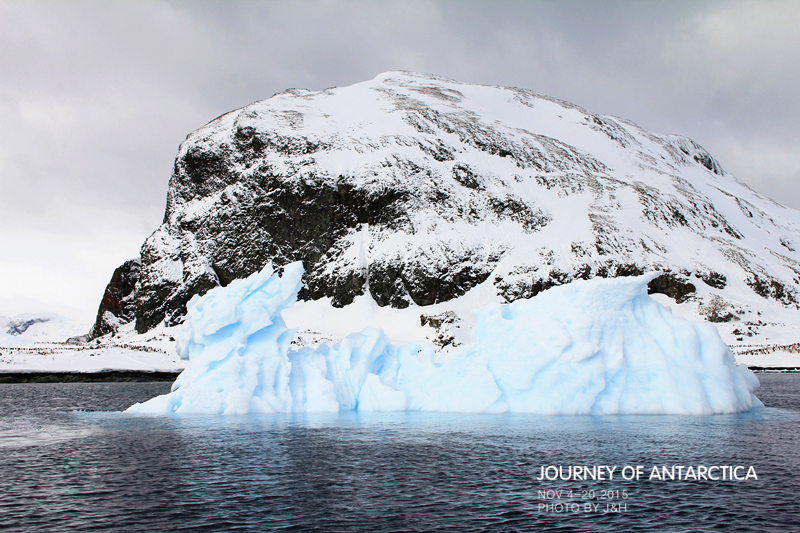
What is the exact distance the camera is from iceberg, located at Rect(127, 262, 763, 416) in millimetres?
29156

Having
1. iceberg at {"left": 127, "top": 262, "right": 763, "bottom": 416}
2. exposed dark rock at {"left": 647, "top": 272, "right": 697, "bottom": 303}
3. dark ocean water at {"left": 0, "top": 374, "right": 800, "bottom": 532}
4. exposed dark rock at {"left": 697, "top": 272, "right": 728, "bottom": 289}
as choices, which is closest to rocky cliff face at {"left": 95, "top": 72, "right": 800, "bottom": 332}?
exposed dark rock at {"left": 647, "top": 272, "right": 697, "bottom": 303}

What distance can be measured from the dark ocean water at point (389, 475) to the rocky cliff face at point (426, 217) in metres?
86.1

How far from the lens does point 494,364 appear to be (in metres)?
31.9

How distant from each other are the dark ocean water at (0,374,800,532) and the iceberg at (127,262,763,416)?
1885 millimetres

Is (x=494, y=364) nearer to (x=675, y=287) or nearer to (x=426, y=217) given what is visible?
(x=426, y=217)

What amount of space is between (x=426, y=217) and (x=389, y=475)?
4126 inches

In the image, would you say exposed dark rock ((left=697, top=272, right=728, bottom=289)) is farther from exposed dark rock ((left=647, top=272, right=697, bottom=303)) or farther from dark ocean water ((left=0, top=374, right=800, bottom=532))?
dark ocean water ((left=0, top=374, right=800, bottom=532))

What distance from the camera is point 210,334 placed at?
33625 millimetres

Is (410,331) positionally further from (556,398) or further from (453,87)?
(453,87)

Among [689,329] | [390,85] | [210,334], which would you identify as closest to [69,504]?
[210,334]

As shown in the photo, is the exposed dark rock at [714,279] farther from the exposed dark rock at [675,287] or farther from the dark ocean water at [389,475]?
the dark ocean water at [389,475]

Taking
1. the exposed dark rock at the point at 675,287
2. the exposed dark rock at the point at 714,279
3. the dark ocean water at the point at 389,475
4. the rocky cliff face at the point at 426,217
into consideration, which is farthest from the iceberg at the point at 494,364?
the exposed dark rock at the point at 714,279

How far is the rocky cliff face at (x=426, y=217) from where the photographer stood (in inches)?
4481

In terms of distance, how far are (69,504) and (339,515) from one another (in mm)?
6440
